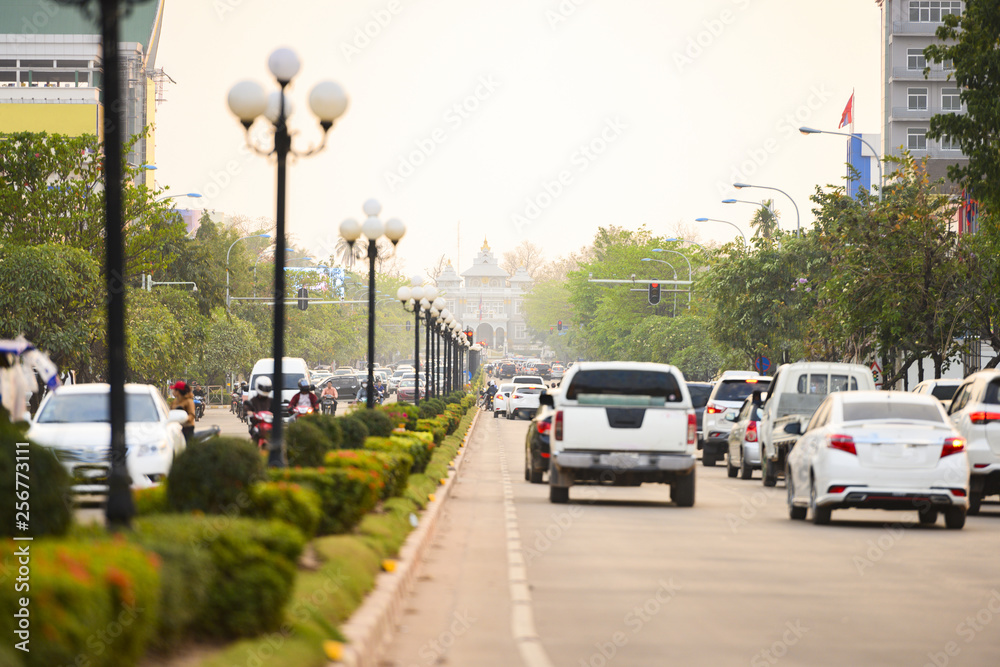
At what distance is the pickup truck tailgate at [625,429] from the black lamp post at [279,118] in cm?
587

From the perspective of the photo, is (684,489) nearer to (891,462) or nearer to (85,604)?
(891,462)

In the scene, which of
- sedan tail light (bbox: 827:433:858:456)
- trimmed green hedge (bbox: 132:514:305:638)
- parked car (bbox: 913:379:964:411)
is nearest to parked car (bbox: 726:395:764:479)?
parked car (bbox: 913:379:964:411)

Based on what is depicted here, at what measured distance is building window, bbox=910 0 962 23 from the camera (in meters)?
83.3

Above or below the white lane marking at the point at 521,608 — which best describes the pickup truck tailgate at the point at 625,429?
above

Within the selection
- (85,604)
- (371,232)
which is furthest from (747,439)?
(85,604)

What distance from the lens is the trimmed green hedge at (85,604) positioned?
468cm

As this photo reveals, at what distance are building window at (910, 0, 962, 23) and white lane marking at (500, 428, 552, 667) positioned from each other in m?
74.5

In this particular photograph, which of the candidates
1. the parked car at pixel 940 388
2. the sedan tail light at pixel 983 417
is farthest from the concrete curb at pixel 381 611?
the parked car at pixel 940 388

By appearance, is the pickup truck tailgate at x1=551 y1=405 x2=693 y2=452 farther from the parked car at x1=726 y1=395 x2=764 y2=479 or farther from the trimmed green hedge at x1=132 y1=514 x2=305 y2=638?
the trimmed green hedge at x1=132 y1=514 x2=305 y2=638

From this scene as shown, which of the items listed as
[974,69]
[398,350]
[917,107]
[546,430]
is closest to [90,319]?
[546,430]

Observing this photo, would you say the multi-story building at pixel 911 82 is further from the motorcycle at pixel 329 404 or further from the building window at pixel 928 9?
the motorcycle at pixel 329 404

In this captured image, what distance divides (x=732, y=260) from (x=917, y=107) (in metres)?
35.6

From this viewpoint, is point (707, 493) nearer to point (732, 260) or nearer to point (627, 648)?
point (627, 648)

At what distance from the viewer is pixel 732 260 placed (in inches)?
2079
